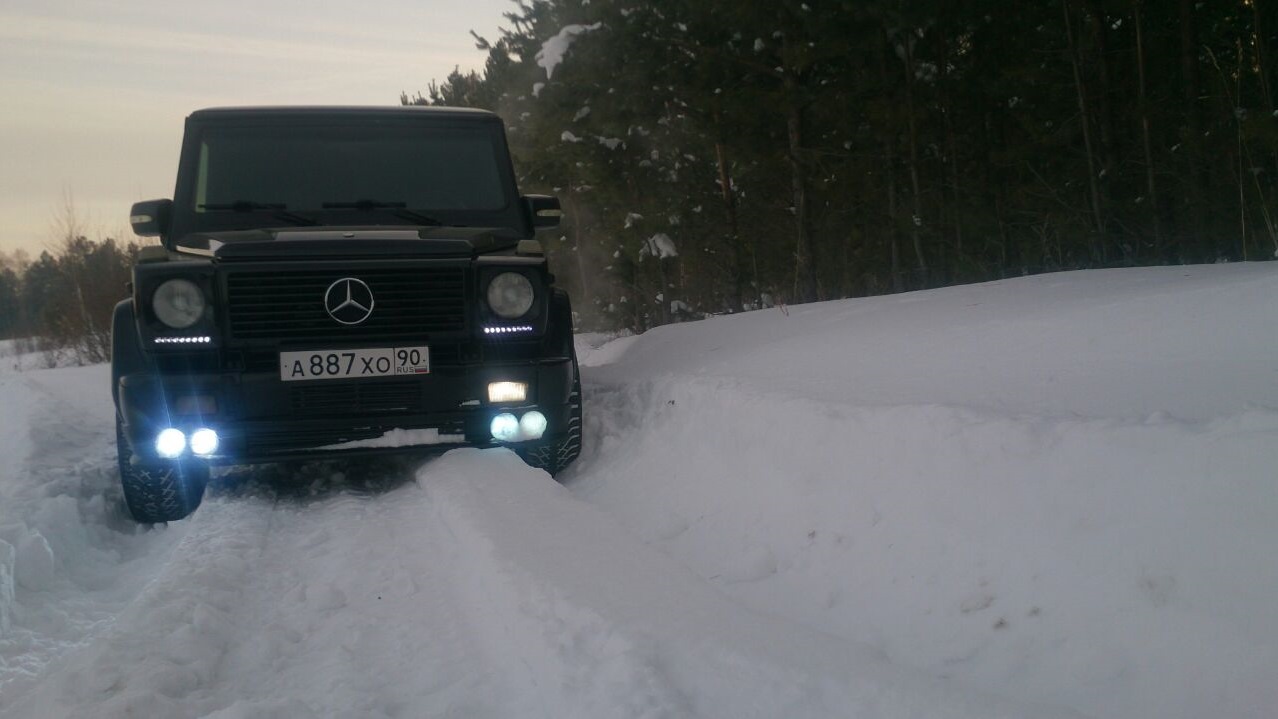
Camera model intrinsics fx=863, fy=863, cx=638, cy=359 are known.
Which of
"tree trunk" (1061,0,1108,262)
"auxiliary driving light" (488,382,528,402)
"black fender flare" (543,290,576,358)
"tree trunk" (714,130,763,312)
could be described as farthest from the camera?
"tree trunk" (714,130,763,312)

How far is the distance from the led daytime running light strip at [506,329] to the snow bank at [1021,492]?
1062mm

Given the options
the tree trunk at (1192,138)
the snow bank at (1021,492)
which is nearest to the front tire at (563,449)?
the snow bank at (1021,492)

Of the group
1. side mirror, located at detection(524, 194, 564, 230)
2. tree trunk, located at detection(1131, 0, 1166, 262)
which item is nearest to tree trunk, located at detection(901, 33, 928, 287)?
tree trunk, located at detection(1131, 0, 1166, 262)

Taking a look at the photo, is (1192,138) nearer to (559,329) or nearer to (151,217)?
(559,329)

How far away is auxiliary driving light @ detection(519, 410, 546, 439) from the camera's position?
444cm

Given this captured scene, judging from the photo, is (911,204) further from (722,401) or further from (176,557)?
(176,557)

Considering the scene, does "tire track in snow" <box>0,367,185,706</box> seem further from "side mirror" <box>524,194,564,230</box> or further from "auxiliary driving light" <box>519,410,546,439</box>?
"side mirror" <box>524,194,564,230</box>

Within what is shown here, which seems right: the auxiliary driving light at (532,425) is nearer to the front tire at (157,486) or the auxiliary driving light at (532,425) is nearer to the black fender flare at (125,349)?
the front tire at (157,486)

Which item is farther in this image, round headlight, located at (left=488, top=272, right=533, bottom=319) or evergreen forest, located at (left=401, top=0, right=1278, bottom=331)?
evergreen forest, located at (left=401, top=0, right=1278, bottom=331)

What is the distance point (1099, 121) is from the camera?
1466 centimetres

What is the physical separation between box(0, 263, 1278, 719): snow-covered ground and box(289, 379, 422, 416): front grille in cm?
43

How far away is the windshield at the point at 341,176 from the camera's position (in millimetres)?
4926

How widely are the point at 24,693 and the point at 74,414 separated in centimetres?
644

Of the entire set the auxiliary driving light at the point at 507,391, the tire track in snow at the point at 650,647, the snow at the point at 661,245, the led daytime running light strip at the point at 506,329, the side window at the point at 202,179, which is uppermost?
the snow at the point at 661,245
